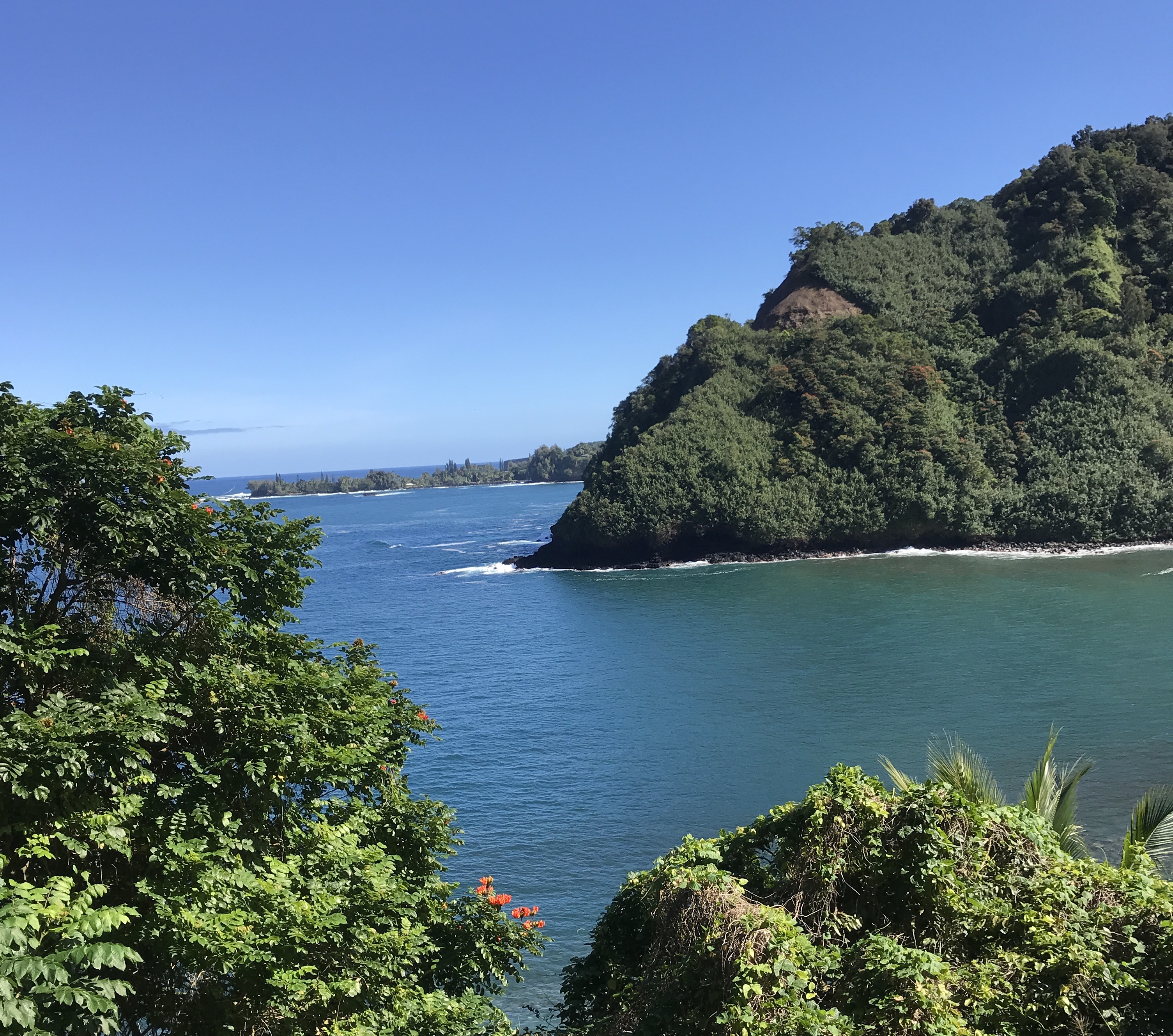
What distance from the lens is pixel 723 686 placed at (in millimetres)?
32219

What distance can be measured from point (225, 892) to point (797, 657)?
3068 centimetres

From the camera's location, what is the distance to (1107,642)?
3409 cm

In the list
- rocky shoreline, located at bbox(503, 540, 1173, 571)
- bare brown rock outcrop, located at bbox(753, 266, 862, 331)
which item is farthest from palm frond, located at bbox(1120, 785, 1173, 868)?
bare brown rock outcrop, located at bbox(753, 266, 862, 331)

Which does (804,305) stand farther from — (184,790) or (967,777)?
(184,790)

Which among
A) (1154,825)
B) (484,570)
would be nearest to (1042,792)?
(1154,825)

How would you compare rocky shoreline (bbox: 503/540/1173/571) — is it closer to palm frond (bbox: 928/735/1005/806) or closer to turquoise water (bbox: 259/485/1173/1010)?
turquoise water (bbox: 259/485/1173/1010)

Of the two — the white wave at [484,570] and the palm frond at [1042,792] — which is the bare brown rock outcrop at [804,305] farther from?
the palm frond at [1042,792]

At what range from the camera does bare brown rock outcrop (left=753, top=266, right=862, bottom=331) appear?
77.0 m

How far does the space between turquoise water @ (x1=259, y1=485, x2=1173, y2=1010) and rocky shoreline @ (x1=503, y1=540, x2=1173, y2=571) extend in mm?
2020

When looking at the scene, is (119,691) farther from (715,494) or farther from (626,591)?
(715,494)

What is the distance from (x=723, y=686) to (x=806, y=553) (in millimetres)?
32117

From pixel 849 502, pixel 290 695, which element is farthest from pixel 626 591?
pixel 290 695

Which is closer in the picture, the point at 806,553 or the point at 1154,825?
the point at 1154,825

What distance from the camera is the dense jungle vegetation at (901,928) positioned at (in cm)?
614
